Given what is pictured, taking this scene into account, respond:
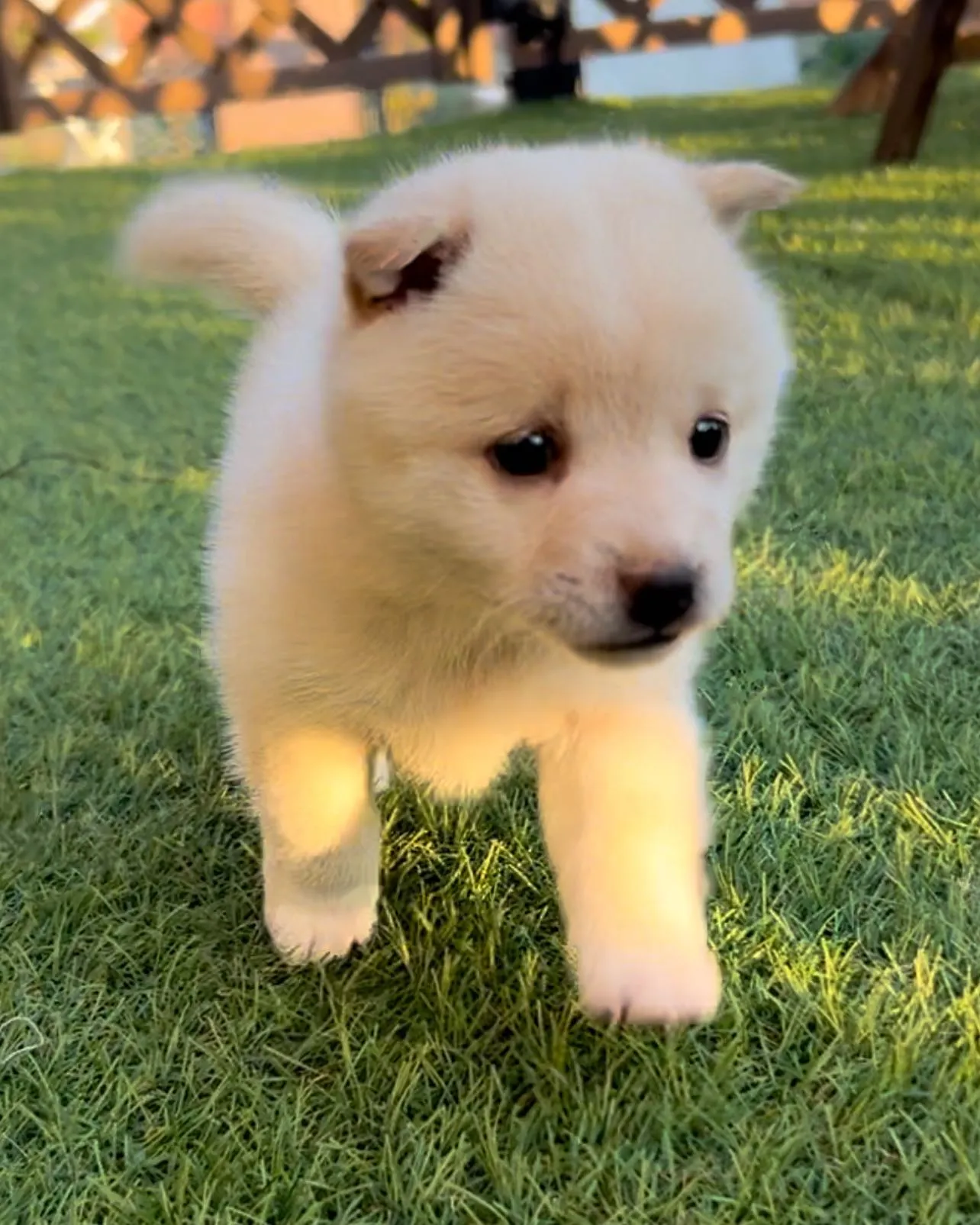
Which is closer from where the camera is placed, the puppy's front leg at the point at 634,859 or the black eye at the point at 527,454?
the black eye at the point at 527,454

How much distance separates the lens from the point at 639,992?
1090mm

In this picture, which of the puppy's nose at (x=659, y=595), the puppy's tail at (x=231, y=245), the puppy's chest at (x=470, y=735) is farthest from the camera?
the puppy's tail at (x=231, y=245)

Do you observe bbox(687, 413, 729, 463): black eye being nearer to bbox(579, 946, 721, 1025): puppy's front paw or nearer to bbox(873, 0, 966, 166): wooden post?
bbox(579, 946, 721, 1025): puppy's front paw

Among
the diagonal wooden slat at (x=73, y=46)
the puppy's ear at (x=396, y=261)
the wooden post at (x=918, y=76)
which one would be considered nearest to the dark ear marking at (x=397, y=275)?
the puppy's ear at (x=396, y=261)

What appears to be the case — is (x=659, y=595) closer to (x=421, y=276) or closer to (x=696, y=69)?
(x=421, y=276)

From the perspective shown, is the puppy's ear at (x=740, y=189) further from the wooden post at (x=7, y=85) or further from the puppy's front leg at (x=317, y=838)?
the wooden post at (x=7, y=85)

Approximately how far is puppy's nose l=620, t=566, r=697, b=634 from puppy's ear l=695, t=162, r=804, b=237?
0.34 metres

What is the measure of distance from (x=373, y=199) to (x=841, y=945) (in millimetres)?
763

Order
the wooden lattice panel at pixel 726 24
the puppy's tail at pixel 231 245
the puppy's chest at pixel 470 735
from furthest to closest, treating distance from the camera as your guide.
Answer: the wooden lattice panel at pixel 726 24
the puppy's tail at pixel 231 245
the puppy's chest at pixel 470 735

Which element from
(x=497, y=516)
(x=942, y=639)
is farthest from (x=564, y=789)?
(x=942, y=639)

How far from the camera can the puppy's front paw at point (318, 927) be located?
4.17ft

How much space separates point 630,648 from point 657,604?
0.06 m

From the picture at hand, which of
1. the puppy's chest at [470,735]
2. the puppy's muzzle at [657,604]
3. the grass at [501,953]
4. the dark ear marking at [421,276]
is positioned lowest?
the grass at [501,953]

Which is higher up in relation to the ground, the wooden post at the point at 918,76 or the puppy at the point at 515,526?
the puppy at the point at 515,526
